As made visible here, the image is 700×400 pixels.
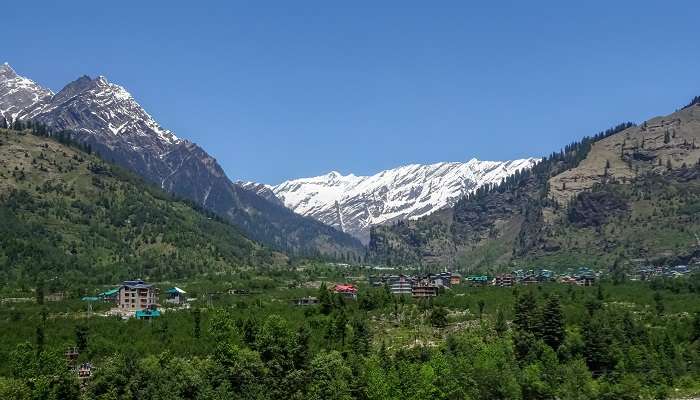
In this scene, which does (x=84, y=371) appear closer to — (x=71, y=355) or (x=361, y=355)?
(x=71, y=355)

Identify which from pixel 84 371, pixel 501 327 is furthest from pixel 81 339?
pixel 501 327

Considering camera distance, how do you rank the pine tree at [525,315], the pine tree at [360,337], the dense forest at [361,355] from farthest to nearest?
the pine tree at [525,315] < the pine tree at [360,337] < the dense forest at [361,355]

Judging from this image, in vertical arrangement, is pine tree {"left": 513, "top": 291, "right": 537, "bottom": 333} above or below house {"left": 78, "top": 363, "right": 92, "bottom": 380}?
above

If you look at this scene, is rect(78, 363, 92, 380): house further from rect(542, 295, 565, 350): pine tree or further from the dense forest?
rect(542, 295, 565, 350): pine tree

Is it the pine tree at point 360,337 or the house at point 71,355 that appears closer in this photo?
the house at point 71,355

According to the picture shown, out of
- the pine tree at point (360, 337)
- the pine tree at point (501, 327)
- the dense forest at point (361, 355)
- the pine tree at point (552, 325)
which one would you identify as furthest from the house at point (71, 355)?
the pine tree at point (552, 325)

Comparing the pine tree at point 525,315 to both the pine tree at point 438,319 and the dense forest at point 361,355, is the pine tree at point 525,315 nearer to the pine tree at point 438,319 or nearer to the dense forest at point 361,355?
the dense forest at point 361,355

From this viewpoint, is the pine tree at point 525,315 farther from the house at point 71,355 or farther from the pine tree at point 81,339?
the house at point 71,355

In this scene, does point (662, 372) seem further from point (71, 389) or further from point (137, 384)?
point (71, 389)

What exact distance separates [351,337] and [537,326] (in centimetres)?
3910

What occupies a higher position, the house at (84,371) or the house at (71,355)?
the house at (71,355)

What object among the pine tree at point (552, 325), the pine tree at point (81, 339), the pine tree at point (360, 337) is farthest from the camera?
the pine tree at point (552, 325)

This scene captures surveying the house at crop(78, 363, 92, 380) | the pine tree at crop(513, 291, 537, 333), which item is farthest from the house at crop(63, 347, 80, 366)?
the pine tree at crop(513, 291, 537, 333)

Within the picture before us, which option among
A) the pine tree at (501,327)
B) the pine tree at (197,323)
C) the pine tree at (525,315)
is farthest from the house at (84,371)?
the pine tree at (525,315)
